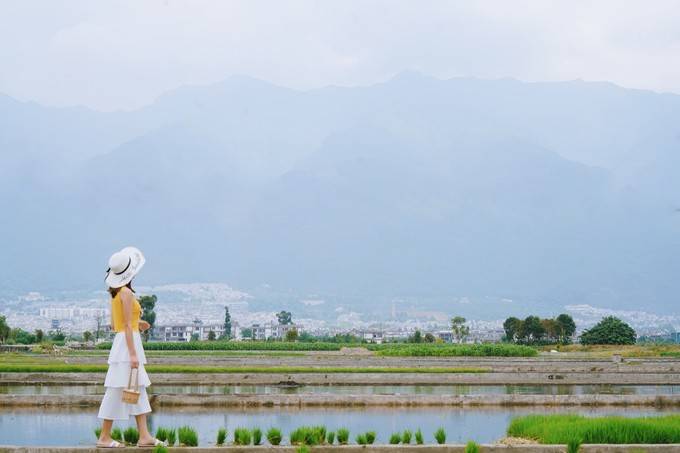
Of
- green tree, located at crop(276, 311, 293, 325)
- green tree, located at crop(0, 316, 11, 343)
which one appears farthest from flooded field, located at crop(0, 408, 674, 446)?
green tree, located at crop(276, 311, 293, 325)

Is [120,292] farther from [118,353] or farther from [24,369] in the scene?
[24,369]

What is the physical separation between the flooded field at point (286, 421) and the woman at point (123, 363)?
2.73 m

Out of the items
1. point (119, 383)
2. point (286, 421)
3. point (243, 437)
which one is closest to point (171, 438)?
point (243, 437)

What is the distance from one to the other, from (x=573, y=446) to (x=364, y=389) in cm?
1226

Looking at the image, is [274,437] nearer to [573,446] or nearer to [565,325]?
[573,446]

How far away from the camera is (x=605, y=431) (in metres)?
10.4

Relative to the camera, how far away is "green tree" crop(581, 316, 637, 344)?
59000 millimetres

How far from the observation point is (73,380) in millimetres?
22562

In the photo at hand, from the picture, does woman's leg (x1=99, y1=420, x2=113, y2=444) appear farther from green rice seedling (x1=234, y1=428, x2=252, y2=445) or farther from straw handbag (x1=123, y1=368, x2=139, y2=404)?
green rice seedling (x1=234, y1=428, x2=252, y2=445)

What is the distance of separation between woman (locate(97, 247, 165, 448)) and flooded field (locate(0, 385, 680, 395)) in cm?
1038

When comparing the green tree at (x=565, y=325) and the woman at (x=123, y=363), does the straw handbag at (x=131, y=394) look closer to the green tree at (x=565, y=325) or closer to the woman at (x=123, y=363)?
the woman at (x=123, y=363)

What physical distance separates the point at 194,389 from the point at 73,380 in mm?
3362

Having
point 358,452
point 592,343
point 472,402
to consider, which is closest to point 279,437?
point 358,452

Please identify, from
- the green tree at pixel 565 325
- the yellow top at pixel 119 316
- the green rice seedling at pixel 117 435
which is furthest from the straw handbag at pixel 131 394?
the green tree at pixel 565 325
